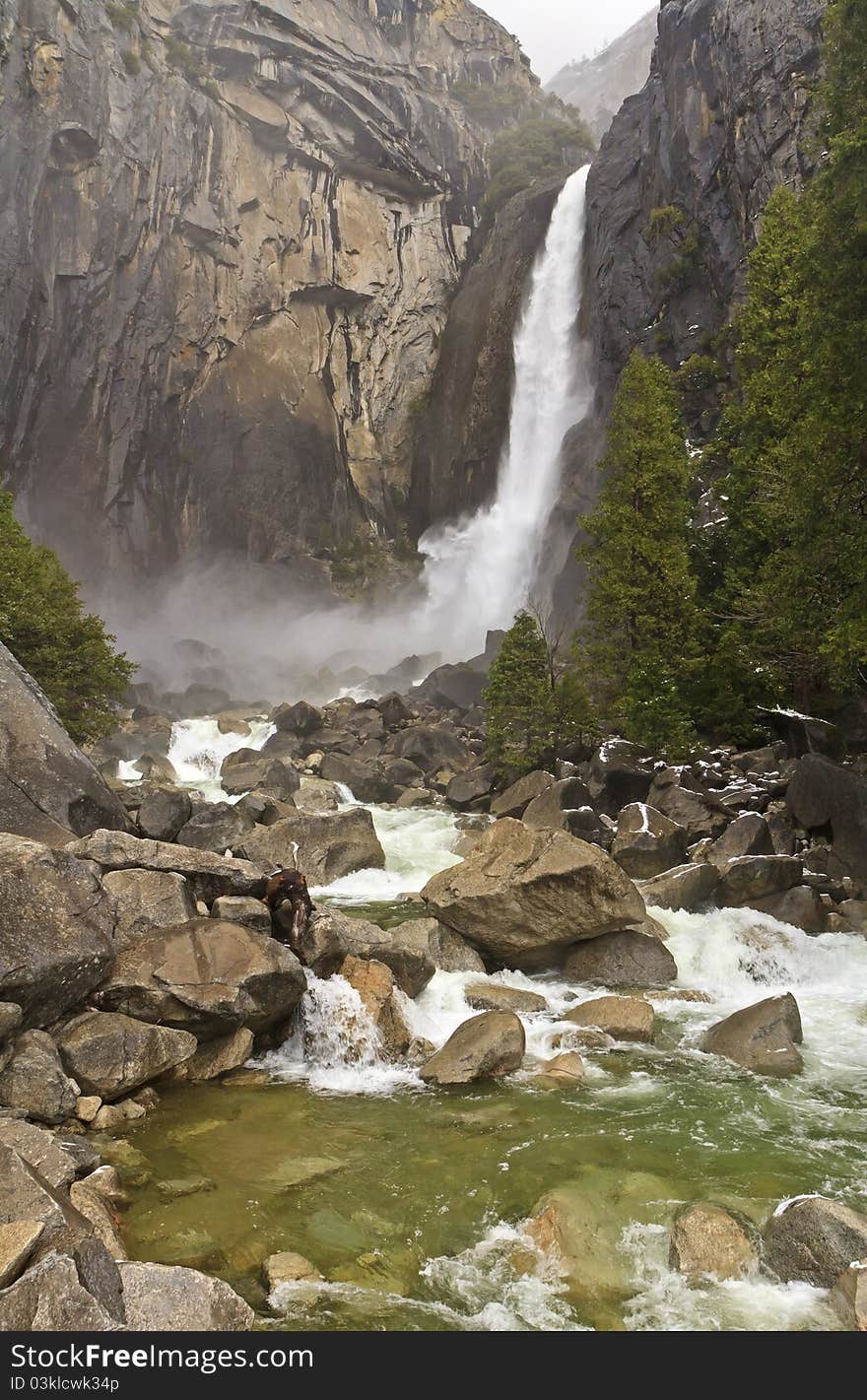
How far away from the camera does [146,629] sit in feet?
190

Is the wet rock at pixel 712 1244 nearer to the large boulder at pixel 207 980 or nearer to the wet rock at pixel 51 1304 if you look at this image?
the wet rock at pixel 51 1304

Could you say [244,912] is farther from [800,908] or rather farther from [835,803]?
[835,803]

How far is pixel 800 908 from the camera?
1514 cm

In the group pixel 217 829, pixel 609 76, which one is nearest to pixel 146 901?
pixel 217 829

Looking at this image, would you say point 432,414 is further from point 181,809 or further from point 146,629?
point 181,809

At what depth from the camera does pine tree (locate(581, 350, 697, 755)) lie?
2375 cm

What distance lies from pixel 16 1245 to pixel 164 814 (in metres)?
15.3

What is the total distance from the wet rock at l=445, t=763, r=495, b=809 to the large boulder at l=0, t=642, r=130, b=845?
468 inches

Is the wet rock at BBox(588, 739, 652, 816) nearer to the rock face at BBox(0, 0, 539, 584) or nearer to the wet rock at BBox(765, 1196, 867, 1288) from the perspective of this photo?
the wet rock at BBox(765, 1196, 867, 1288)

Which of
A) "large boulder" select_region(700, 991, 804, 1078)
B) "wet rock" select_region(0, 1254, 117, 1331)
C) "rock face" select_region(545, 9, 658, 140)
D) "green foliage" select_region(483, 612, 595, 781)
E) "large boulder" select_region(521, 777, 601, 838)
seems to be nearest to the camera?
"wet rock" select_region(0, 1254, 117, 1331)

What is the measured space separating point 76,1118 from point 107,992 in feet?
4.74

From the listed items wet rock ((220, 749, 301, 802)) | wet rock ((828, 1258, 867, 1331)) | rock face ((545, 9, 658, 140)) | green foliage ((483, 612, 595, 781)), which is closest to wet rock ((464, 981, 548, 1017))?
wet rock ((828, 1258, 867, 1331))
